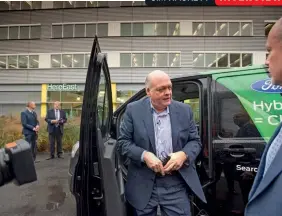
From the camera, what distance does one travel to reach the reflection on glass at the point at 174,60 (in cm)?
2527

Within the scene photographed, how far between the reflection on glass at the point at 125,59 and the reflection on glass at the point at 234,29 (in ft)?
26.9

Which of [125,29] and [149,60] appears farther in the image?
[125,29]

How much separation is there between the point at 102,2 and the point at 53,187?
890 inches

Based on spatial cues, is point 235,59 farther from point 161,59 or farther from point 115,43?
point 115,43

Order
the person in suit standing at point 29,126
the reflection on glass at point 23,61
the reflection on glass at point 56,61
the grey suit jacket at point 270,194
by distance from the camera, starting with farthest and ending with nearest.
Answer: the reflection on glass at point 23,61
the reflection on glass at point 56,61
the person in suit standing at point 29,126
the grey suit jacket at point 270,194

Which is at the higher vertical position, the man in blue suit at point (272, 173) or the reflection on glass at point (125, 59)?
the reflection on glass at point (125, 59)

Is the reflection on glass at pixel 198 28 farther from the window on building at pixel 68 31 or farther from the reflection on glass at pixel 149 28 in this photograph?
the window on building at pixel 68 31

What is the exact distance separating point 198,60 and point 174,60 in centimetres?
187

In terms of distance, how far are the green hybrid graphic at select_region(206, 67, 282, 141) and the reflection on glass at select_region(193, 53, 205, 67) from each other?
23110mm

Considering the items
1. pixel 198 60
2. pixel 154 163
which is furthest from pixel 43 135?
pixel 198 60

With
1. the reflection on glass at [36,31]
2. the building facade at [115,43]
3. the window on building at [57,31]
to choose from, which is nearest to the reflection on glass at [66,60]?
the building facade at [115,43]

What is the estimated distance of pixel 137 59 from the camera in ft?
83.8

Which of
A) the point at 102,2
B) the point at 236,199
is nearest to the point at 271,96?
the point at 236,199

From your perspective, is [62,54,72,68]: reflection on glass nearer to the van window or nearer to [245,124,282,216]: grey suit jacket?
the van window
